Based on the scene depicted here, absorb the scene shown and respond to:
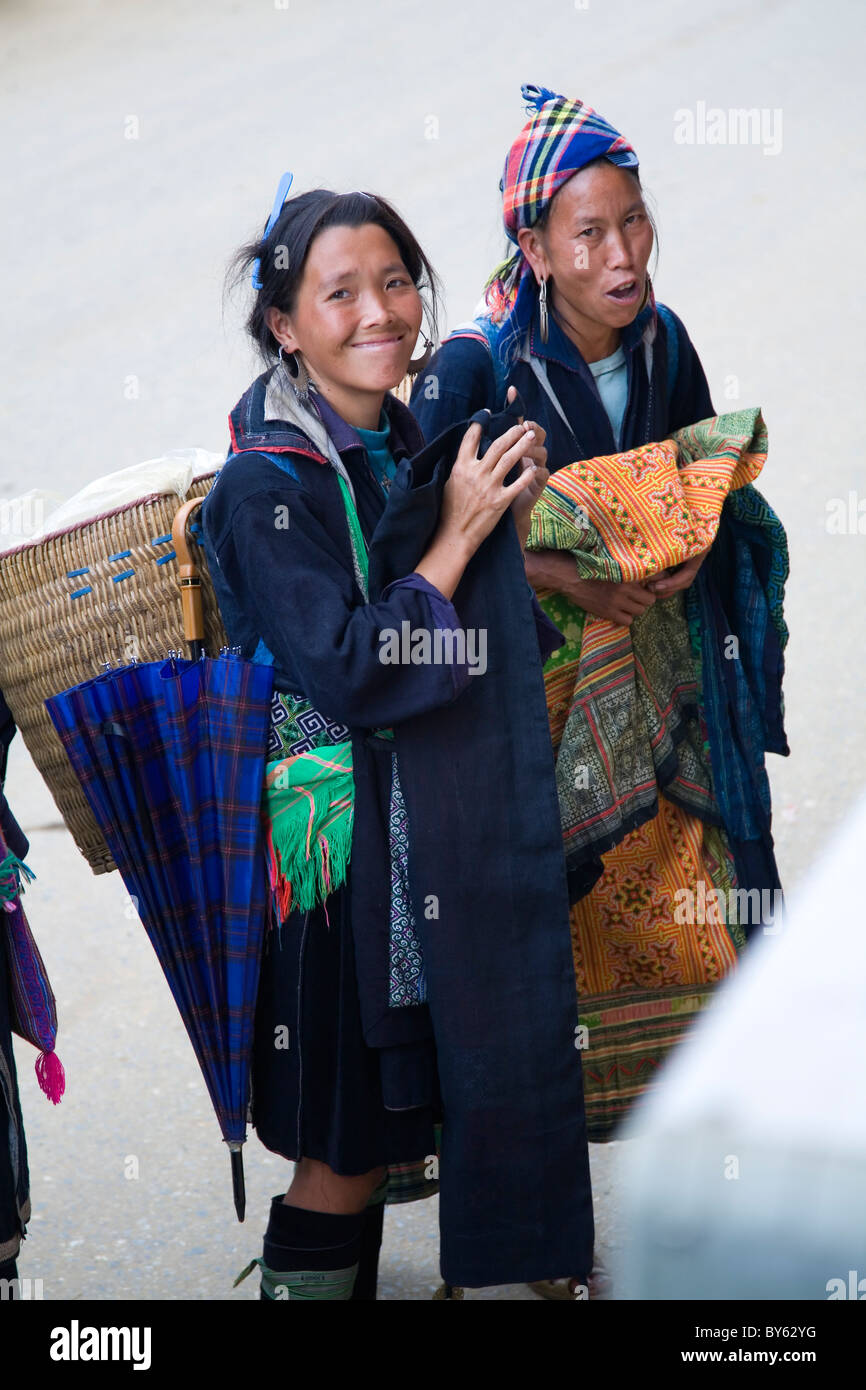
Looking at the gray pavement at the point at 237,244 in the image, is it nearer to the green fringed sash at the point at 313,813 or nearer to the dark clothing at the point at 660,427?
the dark clothing at the point at 660,427

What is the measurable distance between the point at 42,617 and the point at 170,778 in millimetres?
287

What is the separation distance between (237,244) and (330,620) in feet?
22.1

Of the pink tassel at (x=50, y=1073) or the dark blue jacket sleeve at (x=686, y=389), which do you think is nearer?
the pink tassel at (x=50, y=1073)

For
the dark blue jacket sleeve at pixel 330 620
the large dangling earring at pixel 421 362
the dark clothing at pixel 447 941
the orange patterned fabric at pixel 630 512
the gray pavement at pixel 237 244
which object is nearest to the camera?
the dark blue jacket sleeve at pixel 330 620

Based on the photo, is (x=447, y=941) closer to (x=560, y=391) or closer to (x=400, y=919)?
(x=400, y=919)

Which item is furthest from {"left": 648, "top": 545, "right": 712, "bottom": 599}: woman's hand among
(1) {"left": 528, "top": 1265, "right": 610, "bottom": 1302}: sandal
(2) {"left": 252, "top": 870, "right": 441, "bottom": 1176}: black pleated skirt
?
(1) {"left": 528, "top": 1265, "right": 610, "bottom": 1302}: sandal

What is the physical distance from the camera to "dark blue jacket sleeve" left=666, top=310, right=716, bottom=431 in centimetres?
275

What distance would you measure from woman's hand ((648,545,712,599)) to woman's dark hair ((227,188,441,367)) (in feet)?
2.11

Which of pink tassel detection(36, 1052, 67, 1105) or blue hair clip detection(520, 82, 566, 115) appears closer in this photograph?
pink tassel detection(36, 1052, 67, 1105)

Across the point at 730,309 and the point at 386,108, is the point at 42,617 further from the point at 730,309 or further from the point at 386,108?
the point at 386,108

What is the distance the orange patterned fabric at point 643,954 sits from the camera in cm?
265

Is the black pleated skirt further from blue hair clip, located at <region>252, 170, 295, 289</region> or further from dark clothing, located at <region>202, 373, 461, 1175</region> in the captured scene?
blue hair clip, located at <region>252, 170, 295, 289</region>

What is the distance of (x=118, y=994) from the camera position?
3938 mm

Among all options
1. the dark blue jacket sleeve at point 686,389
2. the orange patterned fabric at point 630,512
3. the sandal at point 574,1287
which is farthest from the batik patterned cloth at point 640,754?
the sandal at point 574,1287
